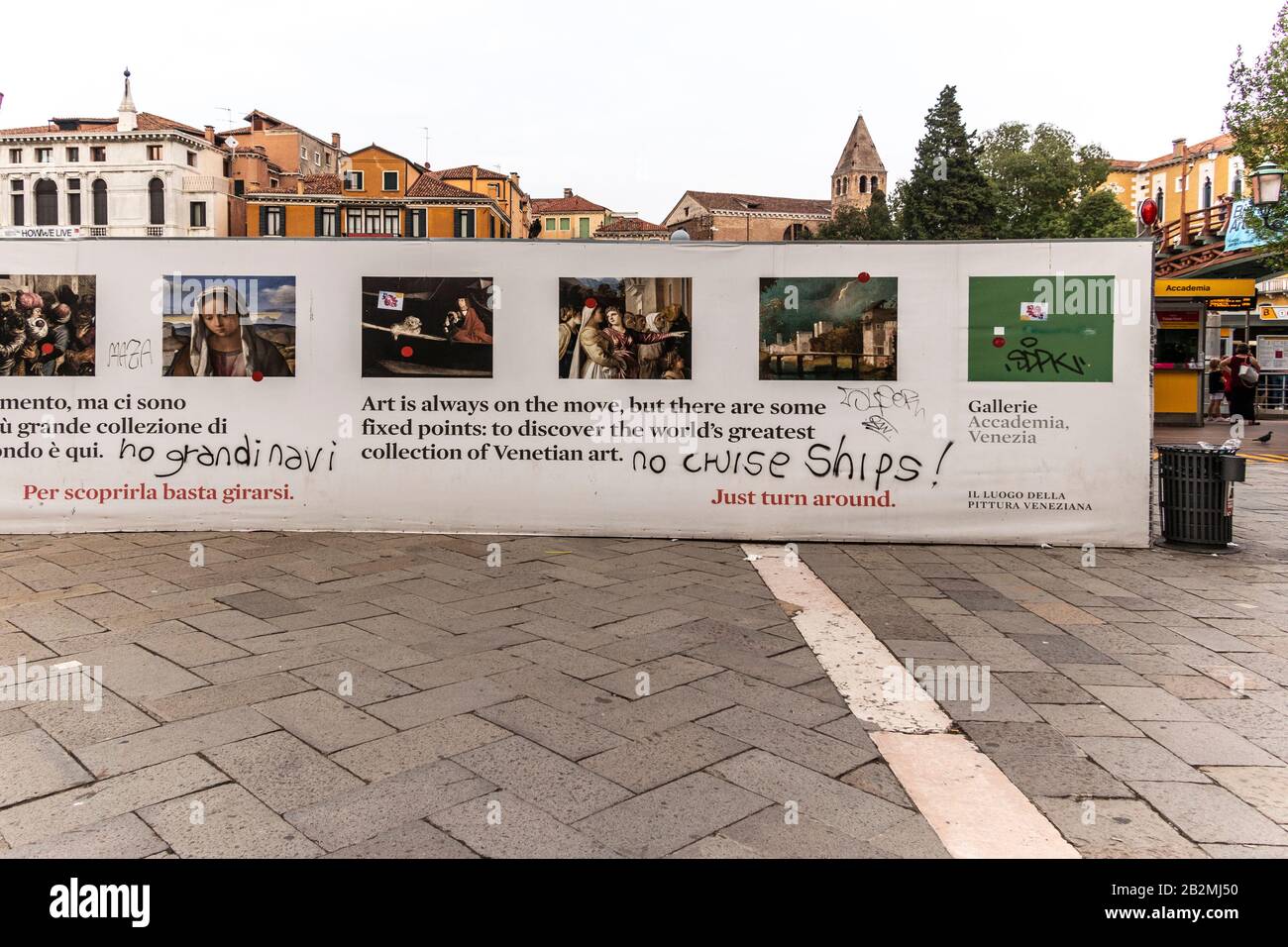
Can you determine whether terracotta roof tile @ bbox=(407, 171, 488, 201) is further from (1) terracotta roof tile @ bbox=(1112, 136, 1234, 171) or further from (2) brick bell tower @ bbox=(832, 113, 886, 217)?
(2) brick bell tower @ bbox=(832, 113, 886, 217)

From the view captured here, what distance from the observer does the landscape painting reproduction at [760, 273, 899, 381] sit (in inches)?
315

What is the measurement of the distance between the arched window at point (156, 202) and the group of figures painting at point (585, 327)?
81394mm

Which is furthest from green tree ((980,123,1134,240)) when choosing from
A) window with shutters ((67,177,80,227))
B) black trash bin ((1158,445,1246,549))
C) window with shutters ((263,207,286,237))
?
window with shutters ((67,177,80,227))

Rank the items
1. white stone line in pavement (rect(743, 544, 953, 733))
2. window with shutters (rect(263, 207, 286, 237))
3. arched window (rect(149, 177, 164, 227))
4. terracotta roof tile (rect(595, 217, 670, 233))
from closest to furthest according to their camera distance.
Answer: white stone line in pavement (rect(743, 544, 953, 733)) < window with shutters (rect(263, 207, 286, 237)) < arched window (rect(149, 177, 164, 227)) < terracotta roof tile (rect(595, 217, 670, 233))

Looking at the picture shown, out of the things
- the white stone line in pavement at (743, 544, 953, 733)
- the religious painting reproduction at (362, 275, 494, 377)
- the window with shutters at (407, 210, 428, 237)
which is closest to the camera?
the white stone line in pavement at (743, 544, 953, 733)

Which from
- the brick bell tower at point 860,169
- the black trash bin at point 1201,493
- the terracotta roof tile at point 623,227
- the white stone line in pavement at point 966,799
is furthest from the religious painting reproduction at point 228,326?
the brick bell tower at point 860,169

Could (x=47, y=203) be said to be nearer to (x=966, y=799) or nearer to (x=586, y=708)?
(x=586, y=708)

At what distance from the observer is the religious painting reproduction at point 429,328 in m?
8.15

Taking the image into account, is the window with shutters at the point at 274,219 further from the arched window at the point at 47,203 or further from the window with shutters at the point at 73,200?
the arched window at the point at 47,203

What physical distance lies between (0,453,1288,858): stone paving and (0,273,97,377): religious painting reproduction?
1.67 meters

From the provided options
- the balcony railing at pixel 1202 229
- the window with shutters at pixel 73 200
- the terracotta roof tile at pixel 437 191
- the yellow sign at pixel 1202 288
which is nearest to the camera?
the yellow sign at pixel 1202 288

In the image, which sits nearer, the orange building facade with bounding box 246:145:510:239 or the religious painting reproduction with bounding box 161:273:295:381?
the religious painting reproduction with bounding box 161:273:295:381

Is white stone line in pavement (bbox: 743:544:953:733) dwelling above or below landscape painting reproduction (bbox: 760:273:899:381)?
below

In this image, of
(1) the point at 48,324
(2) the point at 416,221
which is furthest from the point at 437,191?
(1) the point at 48,324
